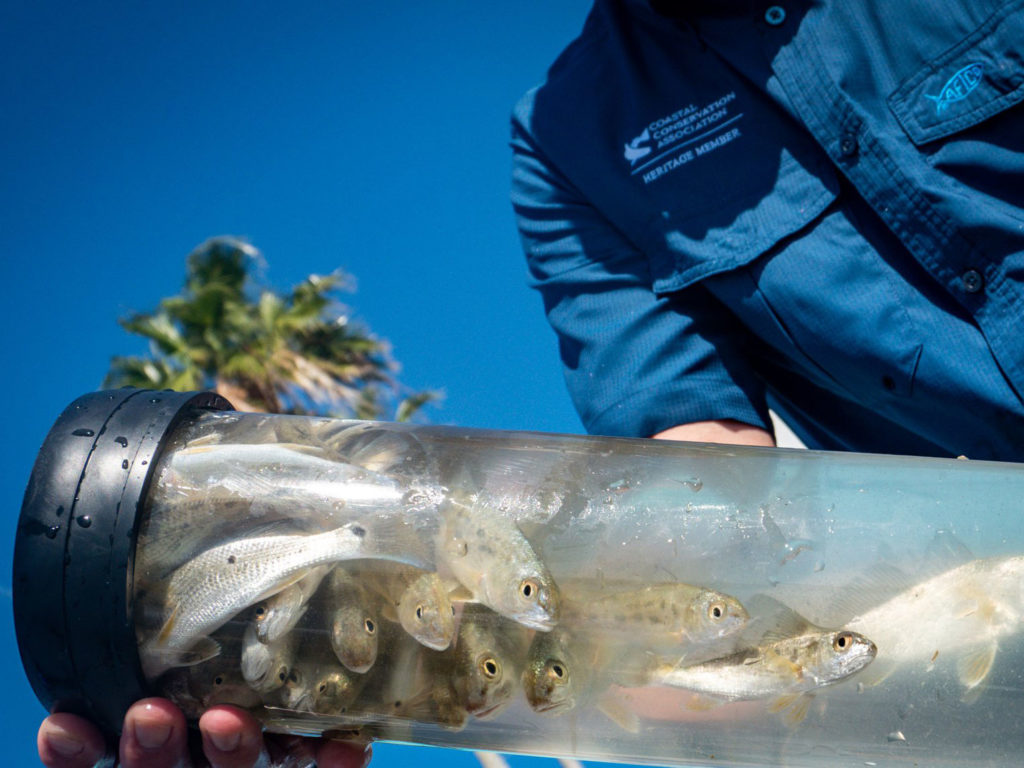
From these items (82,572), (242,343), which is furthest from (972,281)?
(242,343)

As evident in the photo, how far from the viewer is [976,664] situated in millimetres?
1369

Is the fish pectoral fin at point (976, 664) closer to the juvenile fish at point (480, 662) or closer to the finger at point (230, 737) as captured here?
the juvenile fish at point (480, 662)

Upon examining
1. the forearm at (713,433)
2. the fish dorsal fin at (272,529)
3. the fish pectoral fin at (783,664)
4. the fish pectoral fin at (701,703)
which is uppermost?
the fish dorsal fin at (272,529)

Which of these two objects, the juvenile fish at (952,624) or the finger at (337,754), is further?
the finger at (337,754)

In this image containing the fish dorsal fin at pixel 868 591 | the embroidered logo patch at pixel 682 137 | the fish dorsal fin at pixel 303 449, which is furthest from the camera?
the embroidered logo patch at pixel 682 137

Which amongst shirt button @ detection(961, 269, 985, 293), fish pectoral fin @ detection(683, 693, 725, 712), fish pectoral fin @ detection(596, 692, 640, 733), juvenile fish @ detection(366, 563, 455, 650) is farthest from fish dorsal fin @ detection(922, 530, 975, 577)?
juvenile fish @ detection(366, 563, 455, 650)

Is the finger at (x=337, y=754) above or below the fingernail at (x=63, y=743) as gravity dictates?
below

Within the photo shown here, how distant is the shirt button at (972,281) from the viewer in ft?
5.95

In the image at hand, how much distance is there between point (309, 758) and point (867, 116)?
161 centimetres

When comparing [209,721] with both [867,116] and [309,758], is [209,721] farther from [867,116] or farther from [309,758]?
[867,116]

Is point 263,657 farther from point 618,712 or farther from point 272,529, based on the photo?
point 618,712

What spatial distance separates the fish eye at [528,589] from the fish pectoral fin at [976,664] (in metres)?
0.63

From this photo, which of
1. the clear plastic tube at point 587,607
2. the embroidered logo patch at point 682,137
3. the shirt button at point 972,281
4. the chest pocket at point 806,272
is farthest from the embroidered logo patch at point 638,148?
the clear plastic tube at point 587,607

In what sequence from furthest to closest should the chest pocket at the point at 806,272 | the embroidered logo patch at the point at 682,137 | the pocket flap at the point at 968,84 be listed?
the embroidered logo patch at the point at 682,137 → the chest pocket at the point at 806,272 → the pocket flap at the point at 968,84
